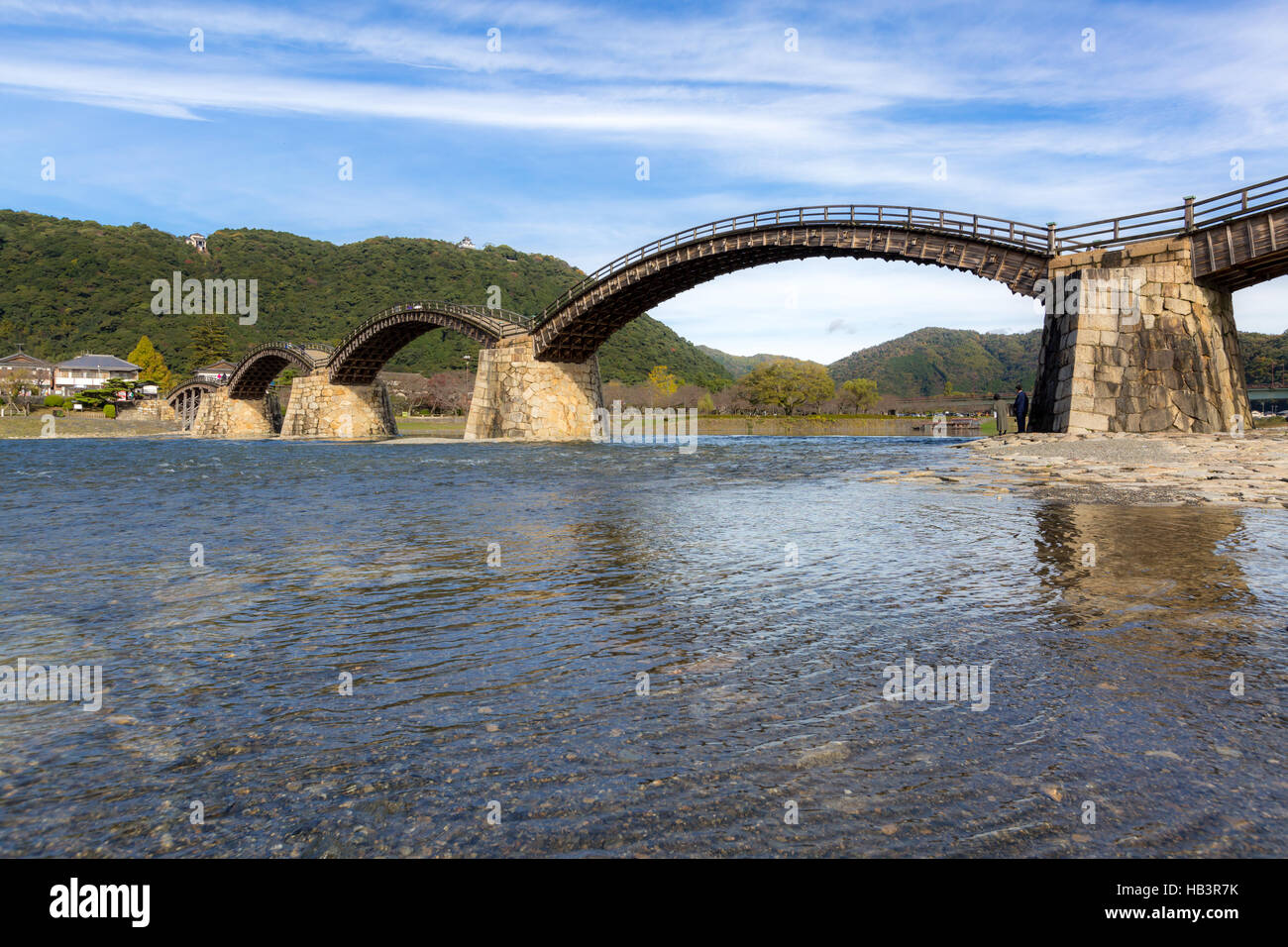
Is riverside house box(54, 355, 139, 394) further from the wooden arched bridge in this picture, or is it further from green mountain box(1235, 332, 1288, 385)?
green mountain box(1235, 332, 1288, 385)

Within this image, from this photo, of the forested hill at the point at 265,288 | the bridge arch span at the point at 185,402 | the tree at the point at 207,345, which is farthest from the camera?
the forested hill at the point at 265,288

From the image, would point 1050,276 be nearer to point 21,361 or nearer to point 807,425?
point 807,425

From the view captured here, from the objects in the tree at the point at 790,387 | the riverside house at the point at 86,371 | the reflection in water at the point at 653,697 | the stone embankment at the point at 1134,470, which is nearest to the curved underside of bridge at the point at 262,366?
the riverside house at the point at 86,371

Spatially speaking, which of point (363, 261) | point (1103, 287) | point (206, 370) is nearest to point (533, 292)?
point (363, 261)

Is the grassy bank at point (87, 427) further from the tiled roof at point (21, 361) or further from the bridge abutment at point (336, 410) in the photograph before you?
the tiled roof at point (21, 361)

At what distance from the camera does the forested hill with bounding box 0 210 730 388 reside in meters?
150

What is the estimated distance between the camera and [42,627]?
7.75m

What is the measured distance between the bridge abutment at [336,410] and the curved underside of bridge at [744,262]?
30344mm

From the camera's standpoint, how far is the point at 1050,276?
116 ft

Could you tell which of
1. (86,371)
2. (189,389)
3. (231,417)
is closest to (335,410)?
(231,417)

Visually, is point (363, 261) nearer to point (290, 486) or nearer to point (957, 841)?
point (290, 486)

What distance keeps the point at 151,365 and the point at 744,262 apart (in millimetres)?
125153

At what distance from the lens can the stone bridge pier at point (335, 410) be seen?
3255 inches

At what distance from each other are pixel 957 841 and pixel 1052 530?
12007mm
